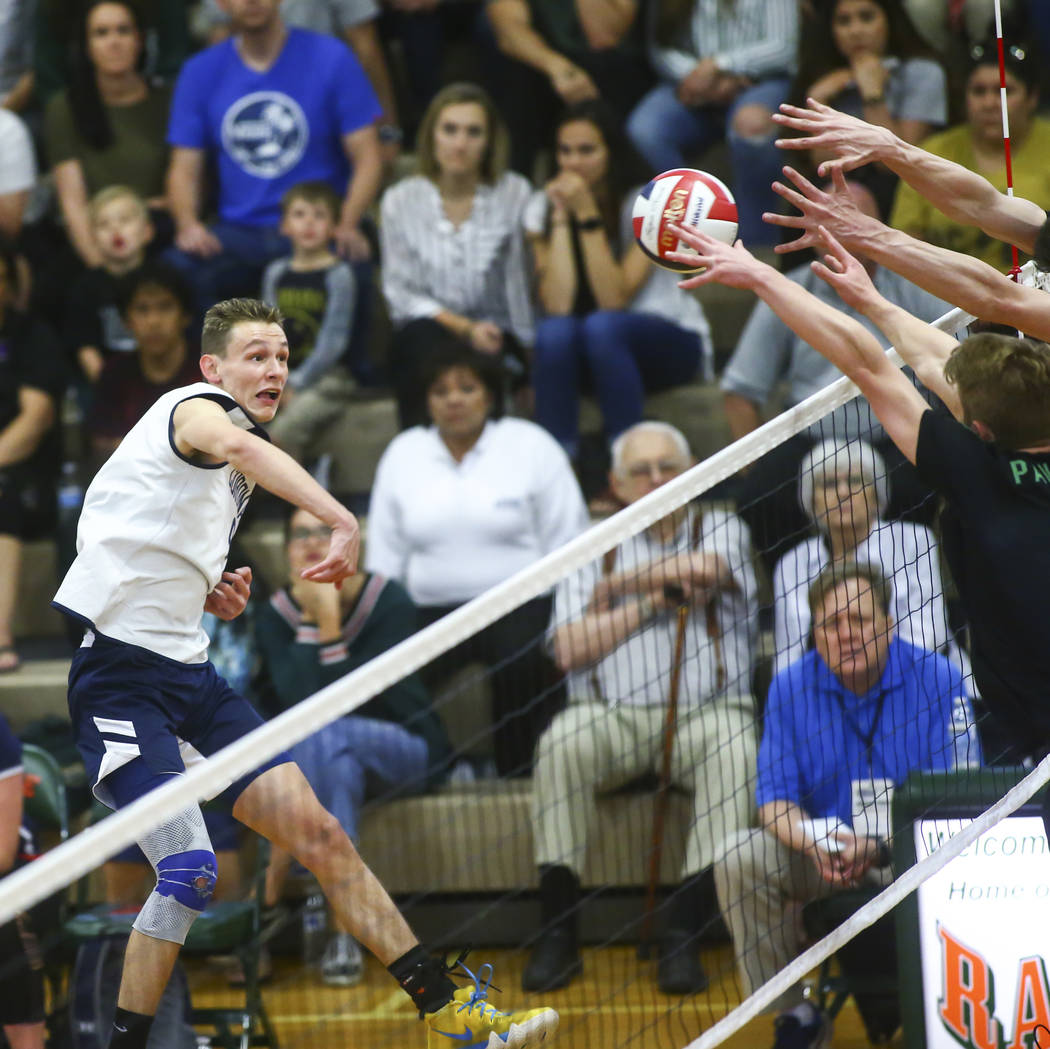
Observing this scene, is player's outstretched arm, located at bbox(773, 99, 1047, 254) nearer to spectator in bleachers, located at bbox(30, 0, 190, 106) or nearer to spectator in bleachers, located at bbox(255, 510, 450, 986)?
spectator in bleachers, located at bbox(255, 510, 450, 986)

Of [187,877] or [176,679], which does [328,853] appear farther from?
[176,679]

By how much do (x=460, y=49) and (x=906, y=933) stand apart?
5.63 m

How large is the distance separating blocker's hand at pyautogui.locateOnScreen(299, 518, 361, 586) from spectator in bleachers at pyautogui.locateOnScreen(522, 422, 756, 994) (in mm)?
2260

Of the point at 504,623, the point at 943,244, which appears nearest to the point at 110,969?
the point at 504,623

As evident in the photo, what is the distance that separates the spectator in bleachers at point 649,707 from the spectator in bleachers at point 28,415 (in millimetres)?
2850

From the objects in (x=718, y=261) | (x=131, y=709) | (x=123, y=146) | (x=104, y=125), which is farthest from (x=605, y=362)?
(x=131, y=709)

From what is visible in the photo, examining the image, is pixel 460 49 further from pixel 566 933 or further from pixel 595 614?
pixel 566 933

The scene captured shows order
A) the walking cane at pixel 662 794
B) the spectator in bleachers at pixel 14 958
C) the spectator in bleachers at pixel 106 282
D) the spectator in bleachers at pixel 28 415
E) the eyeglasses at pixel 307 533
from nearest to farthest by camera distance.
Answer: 1. the spectator in bleachers at pixel 14 958
2. the walking cane at pixel 662 794
3. the eyeglasses at pixel 307 533
4. the spectator in bleachers at pixel 28 415
5. the spectator in bleachers at pixel 106 282

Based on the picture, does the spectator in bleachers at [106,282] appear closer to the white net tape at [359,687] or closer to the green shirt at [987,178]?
the green shirt at [987,178]

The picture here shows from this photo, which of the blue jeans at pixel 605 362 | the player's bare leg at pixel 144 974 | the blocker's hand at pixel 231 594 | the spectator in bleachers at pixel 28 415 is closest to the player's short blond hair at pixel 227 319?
the blocker's hand at pixel 231 594

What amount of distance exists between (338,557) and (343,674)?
2845mm

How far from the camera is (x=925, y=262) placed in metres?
3.98

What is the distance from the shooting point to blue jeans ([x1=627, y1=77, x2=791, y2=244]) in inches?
284

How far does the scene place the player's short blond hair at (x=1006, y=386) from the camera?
3.72 metres
